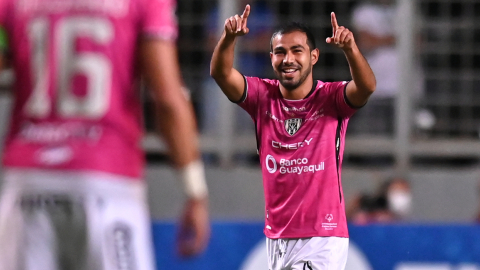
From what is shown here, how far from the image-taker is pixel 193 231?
127 inches

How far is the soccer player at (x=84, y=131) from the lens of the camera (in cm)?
316

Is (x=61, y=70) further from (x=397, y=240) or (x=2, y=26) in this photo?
(x=397, y=240)

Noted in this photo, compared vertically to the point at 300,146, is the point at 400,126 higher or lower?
lower

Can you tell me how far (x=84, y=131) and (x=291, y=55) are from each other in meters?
1.64

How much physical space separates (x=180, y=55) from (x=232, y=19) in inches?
194

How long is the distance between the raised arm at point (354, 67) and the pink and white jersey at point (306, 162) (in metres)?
0.10

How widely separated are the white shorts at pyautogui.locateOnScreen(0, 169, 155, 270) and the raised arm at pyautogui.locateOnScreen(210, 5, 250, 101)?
1.47 metres

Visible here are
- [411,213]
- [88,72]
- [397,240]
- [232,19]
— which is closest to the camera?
[88,72]

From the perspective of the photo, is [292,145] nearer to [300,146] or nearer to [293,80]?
[300,146]

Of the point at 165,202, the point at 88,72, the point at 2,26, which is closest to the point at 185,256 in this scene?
the point at 88,72

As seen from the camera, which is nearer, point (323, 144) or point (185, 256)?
point (185, 256)

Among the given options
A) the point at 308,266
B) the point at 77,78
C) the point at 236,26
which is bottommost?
the point at 308,266

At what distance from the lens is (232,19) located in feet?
14.7

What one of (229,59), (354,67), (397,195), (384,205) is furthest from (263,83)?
(397,195)
